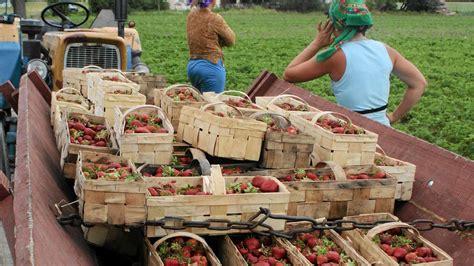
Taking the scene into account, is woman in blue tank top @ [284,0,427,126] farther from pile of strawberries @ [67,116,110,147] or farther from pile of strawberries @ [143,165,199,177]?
pile of strawberries @ [143,165,199,177]

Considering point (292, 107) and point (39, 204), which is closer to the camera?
point (39, 204)

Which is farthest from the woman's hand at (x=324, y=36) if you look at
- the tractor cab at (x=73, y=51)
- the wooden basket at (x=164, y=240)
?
the tractor cab at (x=73, y=51)

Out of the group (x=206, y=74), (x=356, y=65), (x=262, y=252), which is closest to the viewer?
(x=262, y=252)

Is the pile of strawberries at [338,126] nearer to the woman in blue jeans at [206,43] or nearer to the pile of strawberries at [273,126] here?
the pile of strawberries at [273,126]

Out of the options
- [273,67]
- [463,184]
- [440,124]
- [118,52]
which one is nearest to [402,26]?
[273,67]

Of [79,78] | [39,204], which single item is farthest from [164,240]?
[79,78]

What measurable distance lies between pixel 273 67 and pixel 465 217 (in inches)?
681

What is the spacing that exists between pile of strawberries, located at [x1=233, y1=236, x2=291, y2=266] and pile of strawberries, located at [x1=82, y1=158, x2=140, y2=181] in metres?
0.59

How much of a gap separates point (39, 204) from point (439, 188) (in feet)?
6.79

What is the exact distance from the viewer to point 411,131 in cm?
1134

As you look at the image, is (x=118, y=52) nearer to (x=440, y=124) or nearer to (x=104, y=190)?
(x=104, y=190)

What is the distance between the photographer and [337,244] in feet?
10.2

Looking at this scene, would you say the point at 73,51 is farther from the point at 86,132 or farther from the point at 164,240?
the point at 164,240

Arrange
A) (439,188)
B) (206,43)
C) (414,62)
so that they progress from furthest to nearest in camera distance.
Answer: (414,62) → (206,43) → (439,188)
